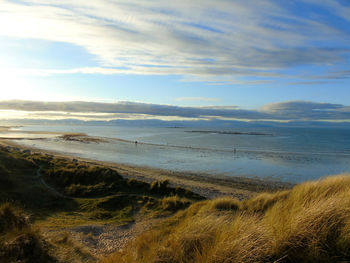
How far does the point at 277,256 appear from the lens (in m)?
4.39

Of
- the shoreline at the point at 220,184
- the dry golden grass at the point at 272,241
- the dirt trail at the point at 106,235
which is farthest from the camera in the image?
the shoreline at the point at 220,184

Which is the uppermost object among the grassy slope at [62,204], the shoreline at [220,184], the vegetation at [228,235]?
the vegetation at [228,235]

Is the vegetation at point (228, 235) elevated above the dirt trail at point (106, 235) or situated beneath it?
elevated above

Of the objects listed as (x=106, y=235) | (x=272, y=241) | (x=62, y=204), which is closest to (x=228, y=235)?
(x=272, y=241)

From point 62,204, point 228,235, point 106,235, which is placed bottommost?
point 62,204

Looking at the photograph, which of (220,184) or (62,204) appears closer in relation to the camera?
(62,204)

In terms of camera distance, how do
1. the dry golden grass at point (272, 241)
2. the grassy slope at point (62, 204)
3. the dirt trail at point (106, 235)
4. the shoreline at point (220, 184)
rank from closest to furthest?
1. the dry golden grass at point (272, 241)
2. the grassy slope at point (62, 204)
3. the dirt trail at point (106, 235)
4. the shoreline at point (220, 184)

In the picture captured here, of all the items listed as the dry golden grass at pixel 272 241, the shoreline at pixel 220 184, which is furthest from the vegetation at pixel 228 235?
the shoreline at pixel 220 184

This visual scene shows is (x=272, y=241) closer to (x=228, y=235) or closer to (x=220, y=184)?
(x=228, y=235)

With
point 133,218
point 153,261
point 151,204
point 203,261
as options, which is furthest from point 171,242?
point 151,204

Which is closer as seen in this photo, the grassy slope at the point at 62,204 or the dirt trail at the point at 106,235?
the grassy slope at the point at 62,204

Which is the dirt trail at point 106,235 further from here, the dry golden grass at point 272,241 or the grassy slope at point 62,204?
the dry golden grass at point 272,241

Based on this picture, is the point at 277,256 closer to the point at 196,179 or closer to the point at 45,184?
the point at 45,184

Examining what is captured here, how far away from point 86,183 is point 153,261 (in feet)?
53.4
